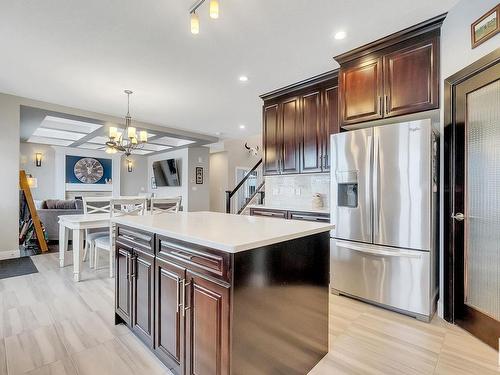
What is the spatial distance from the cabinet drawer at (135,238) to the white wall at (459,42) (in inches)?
97.4

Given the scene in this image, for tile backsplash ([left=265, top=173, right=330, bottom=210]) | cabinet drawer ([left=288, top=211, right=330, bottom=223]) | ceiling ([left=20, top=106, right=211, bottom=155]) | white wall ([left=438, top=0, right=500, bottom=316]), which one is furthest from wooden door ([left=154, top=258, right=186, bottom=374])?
ceiling ([left=20, top=106, right=211, bottom=155])

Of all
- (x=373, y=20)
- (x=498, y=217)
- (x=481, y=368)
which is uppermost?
(x=373, y=20)

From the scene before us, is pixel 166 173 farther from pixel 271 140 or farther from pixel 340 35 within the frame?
pixel 340 35

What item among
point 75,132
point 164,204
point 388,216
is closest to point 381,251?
point 388,216

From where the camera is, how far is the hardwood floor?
5.45 ft

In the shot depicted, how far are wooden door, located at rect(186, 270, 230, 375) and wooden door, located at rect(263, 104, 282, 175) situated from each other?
295 cm

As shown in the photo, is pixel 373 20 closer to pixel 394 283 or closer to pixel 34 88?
pixel 394 283

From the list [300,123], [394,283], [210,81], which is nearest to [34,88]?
[210,81]

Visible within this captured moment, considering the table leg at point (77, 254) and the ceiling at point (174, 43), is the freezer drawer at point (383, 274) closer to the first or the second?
the ceiling at point (174, 43)

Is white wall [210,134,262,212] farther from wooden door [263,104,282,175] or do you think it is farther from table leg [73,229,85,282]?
table leg [73,229,85,282]

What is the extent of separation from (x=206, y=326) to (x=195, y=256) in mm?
342

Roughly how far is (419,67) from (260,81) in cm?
196

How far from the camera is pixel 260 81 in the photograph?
3734 mm

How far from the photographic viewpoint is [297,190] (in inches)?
165
